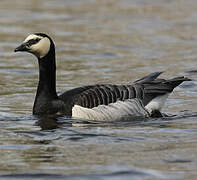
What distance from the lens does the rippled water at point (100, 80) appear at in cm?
963

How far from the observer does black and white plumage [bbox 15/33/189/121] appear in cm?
1251

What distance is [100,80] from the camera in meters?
16.9

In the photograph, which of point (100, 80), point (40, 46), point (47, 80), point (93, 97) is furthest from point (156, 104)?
point (100, 80)

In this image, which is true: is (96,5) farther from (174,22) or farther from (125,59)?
(125,59)

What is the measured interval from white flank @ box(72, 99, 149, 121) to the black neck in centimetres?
87

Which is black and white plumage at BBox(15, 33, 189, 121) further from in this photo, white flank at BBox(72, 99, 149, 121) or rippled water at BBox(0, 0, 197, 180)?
rippled water at BBox(0, 0, 197, 180)

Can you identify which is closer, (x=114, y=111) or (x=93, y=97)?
(x=93, y=97)

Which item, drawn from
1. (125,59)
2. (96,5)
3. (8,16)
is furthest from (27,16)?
(125,59)

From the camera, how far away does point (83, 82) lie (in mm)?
16734

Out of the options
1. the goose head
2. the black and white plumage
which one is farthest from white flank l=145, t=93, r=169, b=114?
the goose head

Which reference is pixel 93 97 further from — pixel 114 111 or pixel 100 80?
pixel 100 80

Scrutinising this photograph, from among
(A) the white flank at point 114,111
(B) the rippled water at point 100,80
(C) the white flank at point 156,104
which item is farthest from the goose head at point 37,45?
(C) the white flank at point 156,104

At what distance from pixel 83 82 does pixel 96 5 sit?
39.4 feet

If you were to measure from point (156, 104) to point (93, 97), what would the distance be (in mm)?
1432
